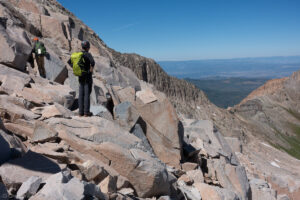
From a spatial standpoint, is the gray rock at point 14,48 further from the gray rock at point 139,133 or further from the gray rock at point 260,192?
the gray rock at point 260,192

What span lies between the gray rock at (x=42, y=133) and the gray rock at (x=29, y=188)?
2.42 m

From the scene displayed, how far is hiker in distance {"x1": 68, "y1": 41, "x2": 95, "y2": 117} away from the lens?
24.9 ft

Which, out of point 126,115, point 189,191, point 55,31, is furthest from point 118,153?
point 55,31

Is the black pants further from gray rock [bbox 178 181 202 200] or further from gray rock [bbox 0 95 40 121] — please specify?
gray rock [bbox 178 181 202 200]

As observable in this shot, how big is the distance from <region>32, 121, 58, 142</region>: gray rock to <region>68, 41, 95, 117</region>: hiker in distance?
67.3 inches

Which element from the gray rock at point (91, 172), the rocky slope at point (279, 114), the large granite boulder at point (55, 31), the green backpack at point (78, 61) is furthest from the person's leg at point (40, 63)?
the rocky slope at point (279, 114)

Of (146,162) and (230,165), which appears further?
(230,165)

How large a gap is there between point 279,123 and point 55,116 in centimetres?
9016

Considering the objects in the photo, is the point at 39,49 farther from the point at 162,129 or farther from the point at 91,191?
the point at 91,191

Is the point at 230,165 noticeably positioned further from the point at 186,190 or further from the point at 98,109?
the point at 98,109

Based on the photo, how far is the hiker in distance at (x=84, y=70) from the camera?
758cm

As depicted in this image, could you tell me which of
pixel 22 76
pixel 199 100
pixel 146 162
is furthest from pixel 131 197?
pixel 199 100

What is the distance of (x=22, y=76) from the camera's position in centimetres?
962

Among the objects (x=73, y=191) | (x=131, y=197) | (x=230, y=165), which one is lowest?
(x=230, y=165)
